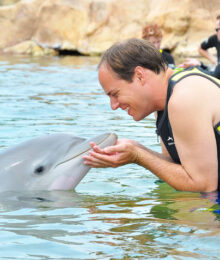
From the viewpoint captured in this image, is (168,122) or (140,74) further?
(168,122)

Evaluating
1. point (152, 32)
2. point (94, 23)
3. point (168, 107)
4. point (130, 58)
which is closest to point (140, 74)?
point (130, 58)

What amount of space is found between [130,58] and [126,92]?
0.90 feet

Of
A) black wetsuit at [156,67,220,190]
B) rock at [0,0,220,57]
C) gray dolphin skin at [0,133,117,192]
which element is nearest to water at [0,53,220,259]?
gray dolphin skin at [0,133,117,192]

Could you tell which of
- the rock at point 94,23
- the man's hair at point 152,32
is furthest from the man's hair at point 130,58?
the rock at point 94,23

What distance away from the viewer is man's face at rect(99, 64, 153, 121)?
4.78m

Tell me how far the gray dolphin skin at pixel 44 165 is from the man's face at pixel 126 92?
0.57 meters

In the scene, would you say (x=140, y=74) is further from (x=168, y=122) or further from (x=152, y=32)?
(x=152, y=32)

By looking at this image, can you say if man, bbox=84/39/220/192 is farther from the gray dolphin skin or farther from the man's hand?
the gray dolphin skin

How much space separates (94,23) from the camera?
32750mm

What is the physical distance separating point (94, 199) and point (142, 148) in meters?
0.78

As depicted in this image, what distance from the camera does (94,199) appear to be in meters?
5.55

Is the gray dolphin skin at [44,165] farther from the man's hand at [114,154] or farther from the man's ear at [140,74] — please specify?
the man's ear at [140,74]

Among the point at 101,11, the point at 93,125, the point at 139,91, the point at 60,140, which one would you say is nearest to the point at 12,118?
the point at 93,125

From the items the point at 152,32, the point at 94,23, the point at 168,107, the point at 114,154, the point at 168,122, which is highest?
the point at 168,107
